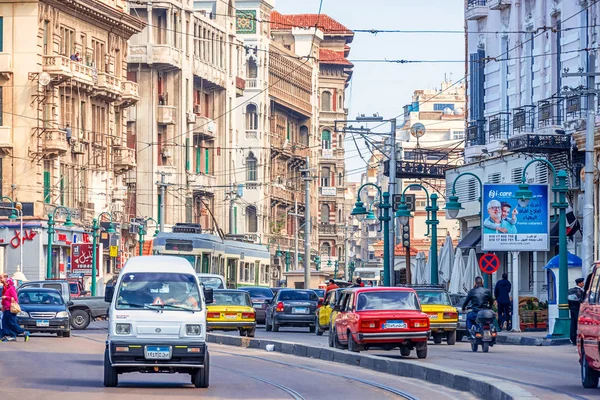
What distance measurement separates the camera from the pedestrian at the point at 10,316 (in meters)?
35.8

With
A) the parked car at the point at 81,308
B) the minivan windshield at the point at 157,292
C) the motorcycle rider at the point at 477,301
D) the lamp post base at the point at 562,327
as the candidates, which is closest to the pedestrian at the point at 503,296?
the lamp post base at the point at 562,327

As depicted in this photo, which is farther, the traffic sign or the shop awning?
the shop awning

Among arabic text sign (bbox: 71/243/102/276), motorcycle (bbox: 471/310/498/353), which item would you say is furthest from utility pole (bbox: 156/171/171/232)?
motorcycle (bbox: 471/310/498/353)

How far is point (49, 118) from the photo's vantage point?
7312 centimetres

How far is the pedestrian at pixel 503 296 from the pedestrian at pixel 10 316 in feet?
46.5

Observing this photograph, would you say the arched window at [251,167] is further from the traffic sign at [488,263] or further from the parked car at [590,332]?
the parked car at [590,332]

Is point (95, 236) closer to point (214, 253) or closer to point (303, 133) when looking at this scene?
point (214, 253)

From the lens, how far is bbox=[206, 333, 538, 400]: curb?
19469 mm

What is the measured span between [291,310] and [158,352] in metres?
28.2

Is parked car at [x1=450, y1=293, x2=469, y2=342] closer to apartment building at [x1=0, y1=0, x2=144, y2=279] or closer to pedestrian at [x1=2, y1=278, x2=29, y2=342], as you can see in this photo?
pedestrian at [x1=2, y1=278, x2=29, y2=342]

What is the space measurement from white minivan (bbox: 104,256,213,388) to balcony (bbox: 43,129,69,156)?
5015 cm

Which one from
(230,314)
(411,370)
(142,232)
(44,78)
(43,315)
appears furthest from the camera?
(142,232)

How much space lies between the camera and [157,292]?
22406 mm

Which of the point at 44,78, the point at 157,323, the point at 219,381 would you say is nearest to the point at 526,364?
the point at 219,381
